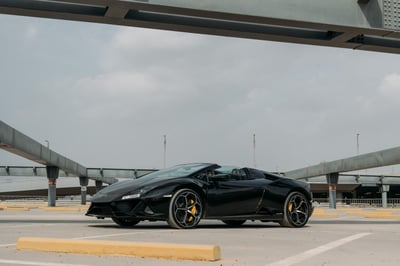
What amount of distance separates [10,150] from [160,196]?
27.7m

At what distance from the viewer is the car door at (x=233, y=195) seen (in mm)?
8555

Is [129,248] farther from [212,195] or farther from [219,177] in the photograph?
[219,177]

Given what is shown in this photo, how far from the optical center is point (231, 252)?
498 centimetres

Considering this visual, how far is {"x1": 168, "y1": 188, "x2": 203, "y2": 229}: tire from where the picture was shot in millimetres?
7957

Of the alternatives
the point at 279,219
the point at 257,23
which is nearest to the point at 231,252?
the point at 279,219

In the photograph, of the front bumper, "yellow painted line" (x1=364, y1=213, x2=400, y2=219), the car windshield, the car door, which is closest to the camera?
the front bumper

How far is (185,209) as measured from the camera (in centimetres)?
815

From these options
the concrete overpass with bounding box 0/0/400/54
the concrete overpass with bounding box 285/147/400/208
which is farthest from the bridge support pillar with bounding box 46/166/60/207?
the concrete overpass with bounding box 0/0/400/54

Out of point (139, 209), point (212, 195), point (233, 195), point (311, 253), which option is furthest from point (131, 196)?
point (311, 253)

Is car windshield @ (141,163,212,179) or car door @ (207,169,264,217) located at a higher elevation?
car windshield @ (141,163,212,179)

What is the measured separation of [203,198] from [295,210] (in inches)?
83.4

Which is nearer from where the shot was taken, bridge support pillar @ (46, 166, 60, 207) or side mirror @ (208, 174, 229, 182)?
side mirror @ (208, 174, 229, 182)

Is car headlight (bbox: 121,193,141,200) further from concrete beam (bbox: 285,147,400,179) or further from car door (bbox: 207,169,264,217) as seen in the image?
concrete beam (bbox: 285,147,400,179)

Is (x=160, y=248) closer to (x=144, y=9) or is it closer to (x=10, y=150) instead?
(x=144, y=9)
